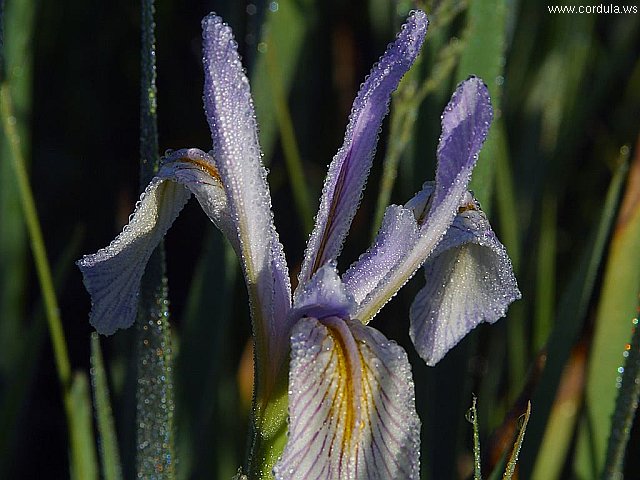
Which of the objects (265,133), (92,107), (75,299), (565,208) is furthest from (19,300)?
(565,208)

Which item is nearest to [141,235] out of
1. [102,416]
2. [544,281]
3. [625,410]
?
[102,416]

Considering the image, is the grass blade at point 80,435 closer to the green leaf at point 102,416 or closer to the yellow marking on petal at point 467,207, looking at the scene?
the green leaf at point 102,416

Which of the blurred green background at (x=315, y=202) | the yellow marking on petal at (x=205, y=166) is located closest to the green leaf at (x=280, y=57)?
the blurred green background at (x=315, y=202)

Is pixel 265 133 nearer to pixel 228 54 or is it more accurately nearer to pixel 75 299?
pixel 75 299

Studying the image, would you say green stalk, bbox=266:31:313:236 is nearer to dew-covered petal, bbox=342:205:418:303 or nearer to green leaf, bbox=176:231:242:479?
green leaf, bbox=176:231:242:479

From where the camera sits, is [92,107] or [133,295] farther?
[92,107]

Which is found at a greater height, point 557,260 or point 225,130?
point 557,260

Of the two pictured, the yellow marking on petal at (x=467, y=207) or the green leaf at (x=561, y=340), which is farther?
the green leaf at (x=561, y=340)
